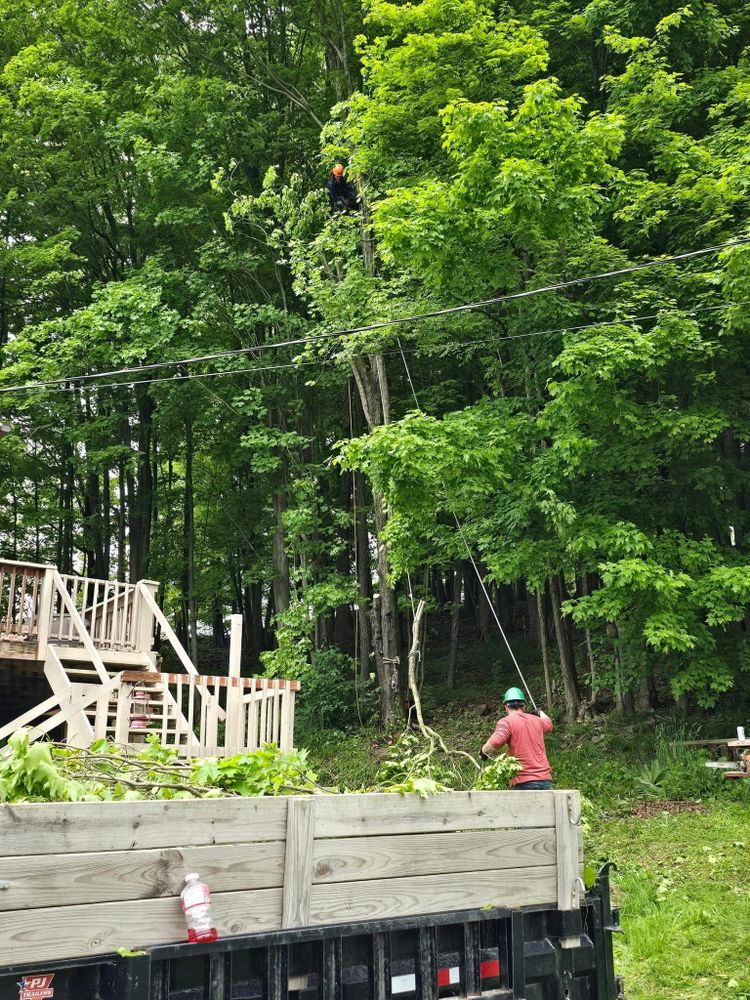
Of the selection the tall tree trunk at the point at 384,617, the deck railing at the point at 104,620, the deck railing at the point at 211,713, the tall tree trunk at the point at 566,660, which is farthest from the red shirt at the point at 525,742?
the tall tree trunk at the point at 384,617

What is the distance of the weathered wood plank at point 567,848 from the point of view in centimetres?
427

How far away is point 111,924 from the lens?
2.82 meters

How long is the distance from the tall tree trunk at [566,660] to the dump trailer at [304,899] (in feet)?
44.3

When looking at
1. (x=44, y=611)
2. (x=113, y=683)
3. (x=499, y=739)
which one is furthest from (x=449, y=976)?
(x=44, y=611)

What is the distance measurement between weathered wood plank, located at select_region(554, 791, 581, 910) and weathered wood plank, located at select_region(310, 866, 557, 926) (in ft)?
0.14

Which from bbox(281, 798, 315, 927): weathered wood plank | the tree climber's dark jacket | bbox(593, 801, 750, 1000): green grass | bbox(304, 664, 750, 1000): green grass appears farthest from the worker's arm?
the tree climber's dark jacket

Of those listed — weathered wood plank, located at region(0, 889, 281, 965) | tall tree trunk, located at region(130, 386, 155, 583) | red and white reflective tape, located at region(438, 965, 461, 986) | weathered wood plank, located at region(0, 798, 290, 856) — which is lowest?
red and white reflective tape, located at region(438, 965, 461, 986)

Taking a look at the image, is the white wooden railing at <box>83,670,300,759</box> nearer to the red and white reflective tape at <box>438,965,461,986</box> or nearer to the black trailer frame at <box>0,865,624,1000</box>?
the black trailer frame at <box>0,865,624,1000</box>

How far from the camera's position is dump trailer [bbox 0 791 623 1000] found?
8.96ft

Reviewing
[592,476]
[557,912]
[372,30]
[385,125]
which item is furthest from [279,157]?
[557,912]

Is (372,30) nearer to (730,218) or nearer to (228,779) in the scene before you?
(730,218)

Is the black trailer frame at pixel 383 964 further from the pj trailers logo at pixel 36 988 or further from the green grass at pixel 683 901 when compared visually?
the green grass at pixel 683 901

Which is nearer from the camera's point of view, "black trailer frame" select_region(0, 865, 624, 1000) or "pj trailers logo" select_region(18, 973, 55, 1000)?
"pj trailers logo" select_region(18, 973, 55, 1000)

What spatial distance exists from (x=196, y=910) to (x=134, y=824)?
320 millimetres
